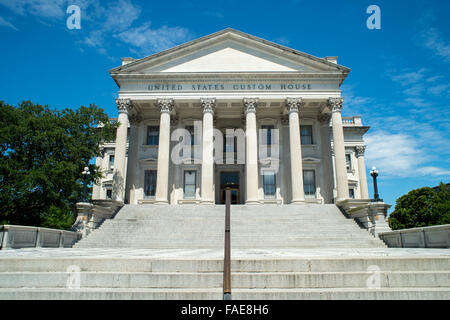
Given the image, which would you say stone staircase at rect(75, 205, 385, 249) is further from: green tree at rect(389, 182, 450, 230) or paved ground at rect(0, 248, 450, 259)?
green tree at rect(389, 182, 450, 230)

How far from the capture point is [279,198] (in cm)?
2834

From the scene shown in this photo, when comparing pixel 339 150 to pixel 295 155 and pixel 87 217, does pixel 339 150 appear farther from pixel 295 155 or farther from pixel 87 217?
pixel 87 217

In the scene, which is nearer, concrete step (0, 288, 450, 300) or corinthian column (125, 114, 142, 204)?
concrete step (0, 288, 450, 300)

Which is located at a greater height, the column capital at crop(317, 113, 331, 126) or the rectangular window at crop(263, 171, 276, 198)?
the column capital at crop(317, 113, 331, 126)

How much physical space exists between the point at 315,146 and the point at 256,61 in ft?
32.5

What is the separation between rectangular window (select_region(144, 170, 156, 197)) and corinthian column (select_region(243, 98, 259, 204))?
9726 mm

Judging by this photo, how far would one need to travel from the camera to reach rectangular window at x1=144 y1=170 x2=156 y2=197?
29.2 metres

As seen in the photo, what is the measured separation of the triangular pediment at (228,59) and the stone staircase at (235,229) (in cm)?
1254

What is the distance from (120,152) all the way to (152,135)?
566 cm

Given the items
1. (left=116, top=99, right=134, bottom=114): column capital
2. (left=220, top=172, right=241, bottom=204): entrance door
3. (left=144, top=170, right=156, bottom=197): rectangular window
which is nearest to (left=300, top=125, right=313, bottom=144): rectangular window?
(left=220, top=172, right=241, bottom=204): entrance door

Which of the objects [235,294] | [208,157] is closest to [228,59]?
[208,157]

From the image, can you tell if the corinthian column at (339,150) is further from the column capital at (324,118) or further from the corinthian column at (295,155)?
the corinthian column at (295,155)
